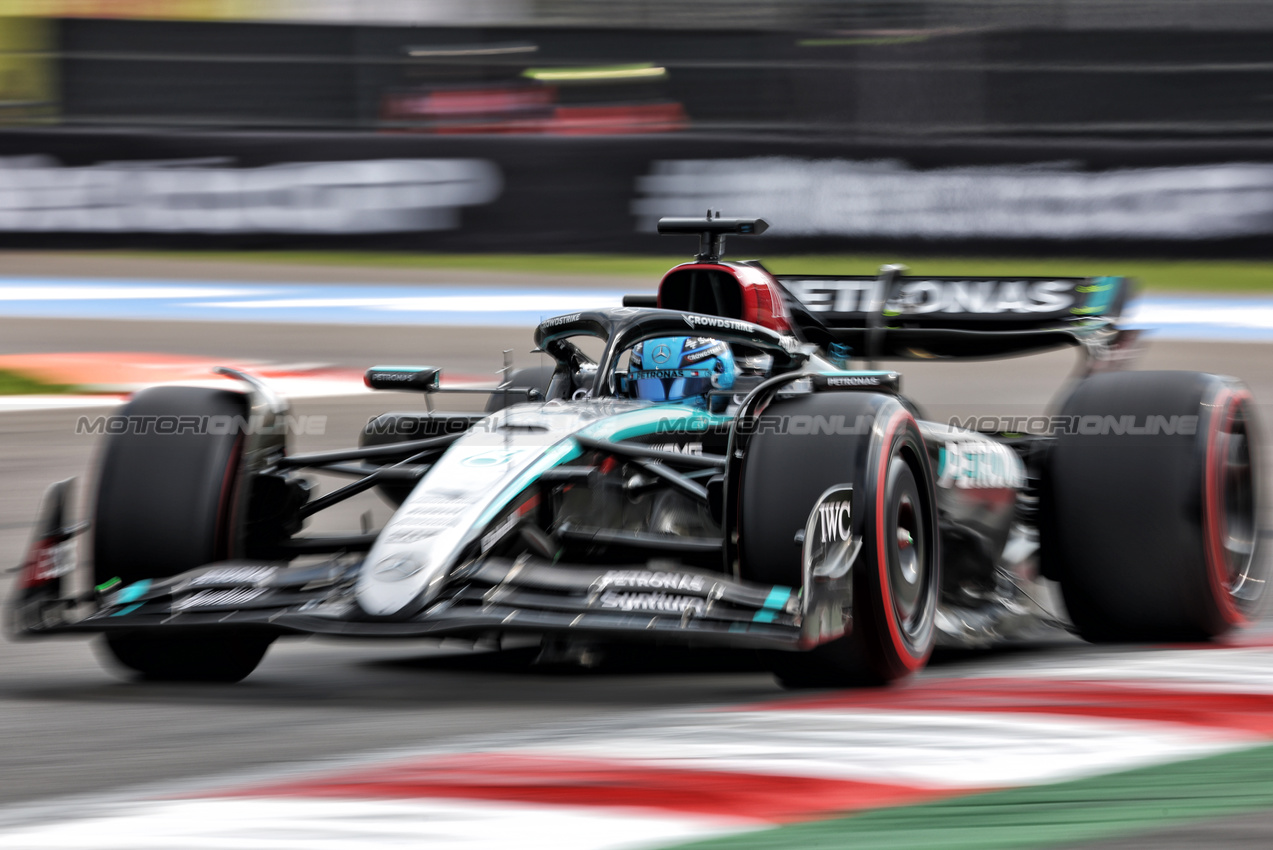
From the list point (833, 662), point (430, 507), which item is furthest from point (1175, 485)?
point (430, 507)

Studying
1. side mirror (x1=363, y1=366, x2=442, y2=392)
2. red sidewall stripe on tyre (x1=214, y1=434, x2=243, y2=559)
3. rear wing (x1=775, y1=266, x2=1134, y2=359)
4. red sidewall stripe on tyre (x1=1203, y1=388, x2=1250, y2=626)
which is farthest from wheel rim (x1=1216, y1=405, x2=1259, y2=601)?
red sidewall stripe on tyre (x1=214, y1=434, x2=243, y2=559)

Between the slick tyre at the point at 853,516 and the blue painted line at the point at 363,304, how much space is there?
35.2 feet

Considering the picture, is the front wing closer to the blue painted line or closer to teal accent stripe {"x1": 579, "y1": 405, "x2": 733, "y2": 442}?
teal accent stripe {"x1": 579, "y1": 405, "x2": 733, "y2": 442}

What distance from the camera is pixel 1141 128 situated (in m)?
17.5

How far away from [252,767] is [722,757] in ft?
3.41

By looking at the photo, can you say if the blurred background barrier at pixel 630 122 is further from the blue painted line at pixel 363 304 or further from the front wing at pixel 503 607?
the front wing at pixel 503 607

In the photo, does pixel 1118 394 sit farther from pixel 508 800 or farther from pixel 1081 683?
pixel 508 800

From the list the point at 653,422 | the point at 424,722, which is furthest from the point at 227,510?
the point at 653,422

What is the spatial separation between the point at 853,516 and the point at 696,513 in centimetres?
81

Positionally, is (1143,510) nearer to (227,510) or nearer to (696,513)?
(696,513)

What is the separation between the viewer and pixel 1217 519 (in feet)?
19.5

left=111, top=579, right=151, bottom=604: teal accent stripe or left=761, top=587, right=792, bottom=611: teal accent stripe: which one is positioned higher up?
left=761, top=587, right=792, bottom=611: teal accent stripe

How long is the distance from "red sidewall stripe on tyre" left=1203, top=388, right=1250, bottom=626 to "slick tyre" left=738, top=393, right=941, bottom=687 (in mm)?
1502

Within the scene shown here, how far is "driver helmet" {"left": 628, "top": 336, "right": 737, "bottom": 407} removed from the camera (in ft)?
19.5
